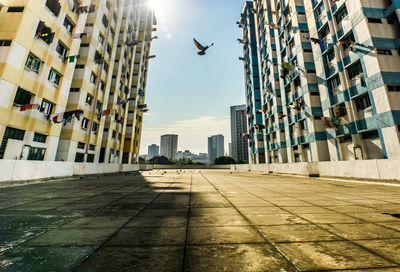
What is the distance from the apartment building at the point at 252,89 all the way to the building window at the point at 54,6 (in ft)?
121

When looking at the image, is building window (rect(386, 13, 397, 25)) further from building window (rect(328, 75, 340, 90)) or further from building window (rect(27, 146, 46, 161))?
building window (rect(27, 146, 46, 161))

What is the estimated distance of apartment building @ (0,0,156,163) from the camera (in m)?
13.9

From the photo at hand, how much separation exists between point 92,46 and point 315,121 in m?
30.8

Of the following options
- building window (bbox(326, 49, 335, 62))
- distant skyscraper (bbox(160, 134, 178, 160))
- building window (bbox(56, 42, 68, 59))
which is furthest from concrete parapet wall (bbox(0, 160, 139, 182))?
distant skyscraper (bbox(160, 134, 178, 160))

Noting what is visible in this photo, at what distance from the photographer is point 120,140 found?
3384 centimetres

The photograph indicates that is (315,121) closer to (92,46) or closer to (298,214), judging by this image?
(298,214)

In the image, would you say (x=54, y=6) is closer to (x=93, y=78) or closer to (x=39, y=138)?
(x=93, y=78)

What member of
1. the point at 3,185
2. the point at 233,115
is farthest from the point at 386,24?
the point at 233,115

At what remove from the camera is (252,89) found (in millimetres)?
45812

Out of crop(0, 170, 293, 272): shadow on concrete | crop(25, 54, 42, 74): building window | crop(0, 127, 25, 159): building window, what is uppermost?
crop(25, 54, 42, 74): building window

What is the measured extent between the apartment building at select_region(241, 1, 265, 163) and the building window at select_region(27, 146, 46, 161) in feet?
121

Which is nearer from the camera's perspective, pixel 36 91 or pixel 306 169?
pixel 36 91

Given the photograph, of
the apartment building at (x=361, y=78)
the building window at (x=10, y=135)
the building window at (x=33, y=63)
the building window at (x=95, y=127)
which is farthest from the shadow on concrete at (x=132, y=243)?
the building window at (x=95, y=127)

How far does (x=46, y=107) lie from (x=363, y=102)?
102ft
